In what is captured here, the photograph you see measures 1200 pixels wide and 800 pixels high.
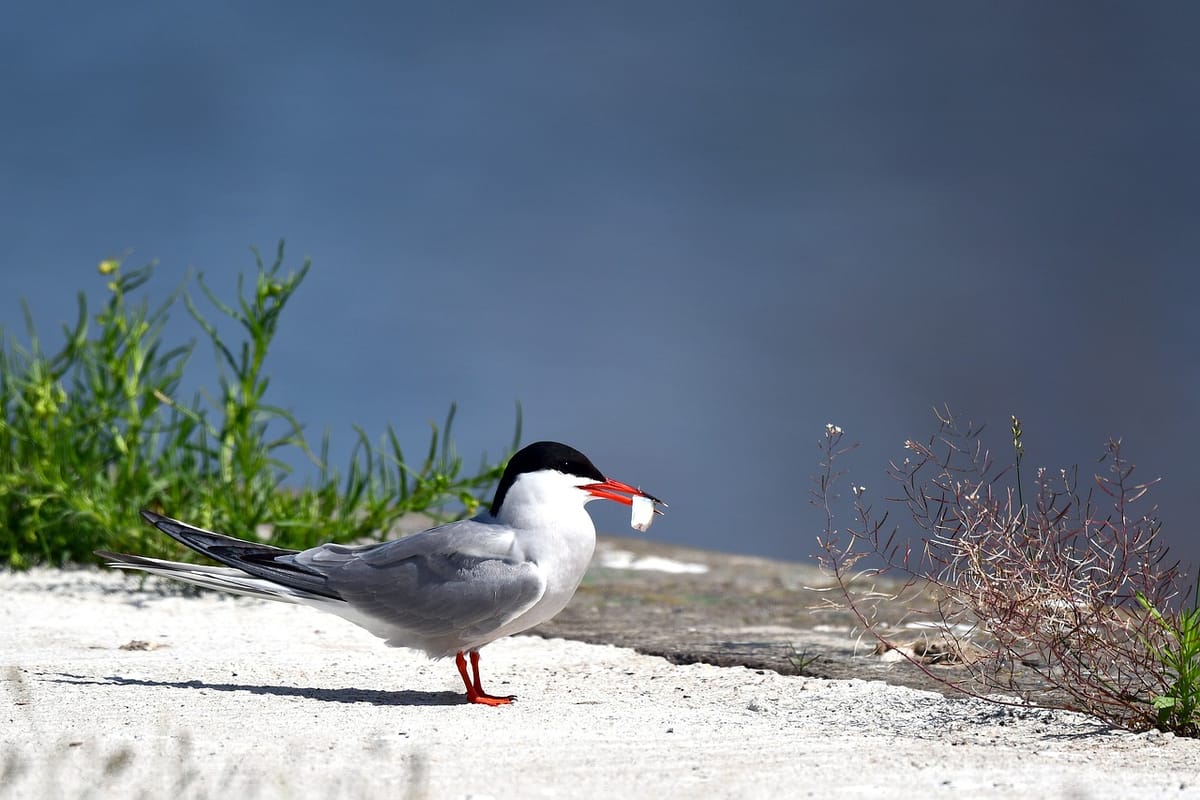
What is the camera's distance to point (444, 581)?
3.87 meters

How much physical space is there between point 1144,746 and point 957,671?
3.73 feet

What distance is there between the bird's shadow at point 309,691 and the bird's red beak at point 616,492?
79 cm

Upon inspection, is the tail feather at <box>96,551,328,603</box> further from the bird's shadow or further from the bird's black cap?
the bird's black cap

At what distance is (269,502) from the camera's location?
21.3 feet

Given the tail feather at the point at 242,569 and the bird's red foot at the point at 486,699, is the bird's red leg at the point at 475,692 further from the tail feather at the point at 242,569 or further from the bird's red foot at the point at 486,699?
the tail feather at the point at 242,569

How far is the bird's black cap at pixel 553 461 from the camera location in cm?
393

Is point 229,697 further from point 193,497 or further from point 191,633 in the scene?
point 193,497

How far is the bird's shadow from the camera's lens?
4.01 meters

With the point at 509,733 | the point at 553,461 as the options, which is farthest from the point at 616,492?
the point at 509,733

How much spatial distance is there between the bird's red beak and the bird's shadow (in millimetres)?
794

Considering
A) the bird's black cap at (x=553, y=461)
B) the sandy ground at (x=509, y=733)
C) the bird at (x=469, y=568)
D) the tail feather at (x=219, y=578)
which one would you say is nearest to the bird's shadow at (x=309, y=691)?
the sandy ground at (x=509, y=733)

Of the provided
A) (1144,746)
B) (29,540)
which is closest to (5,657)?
(29,540)

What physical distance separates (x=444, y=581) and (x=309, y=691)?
672mm

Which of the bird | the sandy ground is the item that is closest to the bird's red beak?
the bird
